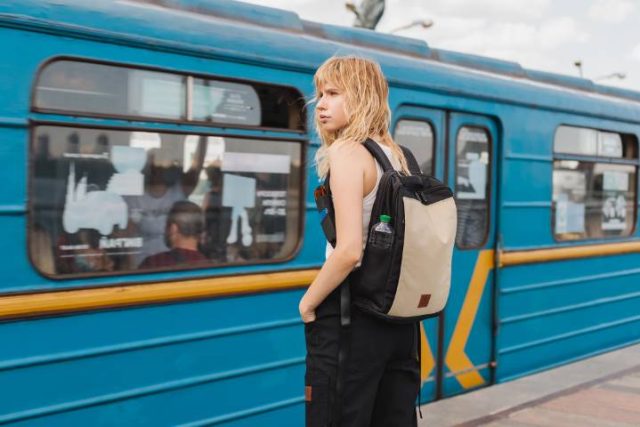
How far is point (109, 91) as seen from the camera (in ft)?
10.9

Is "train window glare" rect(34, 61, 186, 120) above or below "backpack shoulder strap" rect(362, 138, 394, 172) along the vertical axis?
above

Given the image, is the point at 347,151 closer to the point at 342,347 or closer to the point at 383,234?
the point at 383,234

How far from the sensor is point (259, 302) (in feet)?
12.9

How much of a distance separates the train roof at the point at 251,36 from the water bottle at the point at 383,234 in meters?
1.58

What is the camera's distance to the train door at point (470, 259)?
5.13m

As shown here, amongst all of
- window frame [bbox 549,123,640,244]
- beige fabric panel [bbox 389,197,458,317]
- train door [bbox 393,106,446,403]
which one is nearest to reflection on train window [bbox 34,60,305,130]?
train door [bbox 393,106,446,403]

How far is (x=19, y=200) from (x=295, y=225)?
1.44 metres

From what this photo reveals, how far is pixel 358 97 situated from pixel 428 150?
2600mm

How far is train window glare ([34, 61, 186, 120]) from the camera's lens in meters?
3.17

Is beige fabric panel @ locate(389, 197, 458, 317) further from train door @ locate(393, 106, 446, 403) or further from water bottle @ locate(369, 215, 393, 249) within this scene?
train door @ locate(393, 106, 446, 403)

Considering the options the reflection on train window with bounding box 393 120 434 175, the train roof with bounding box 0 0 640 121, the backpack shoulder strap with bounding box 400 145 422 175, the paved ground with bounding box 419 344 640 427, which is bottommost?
the paved ground with bounding box 419 344 640 427

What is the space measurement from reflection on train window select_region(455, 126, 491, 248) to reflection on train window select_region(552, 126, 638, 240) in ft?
2.56

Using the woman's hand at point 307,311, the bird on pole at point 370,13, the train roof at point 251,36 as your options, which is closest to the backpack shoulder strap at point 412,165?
the woman's hand at point 307,311

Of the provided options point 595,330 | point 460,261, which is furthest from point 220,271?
point 595,330
